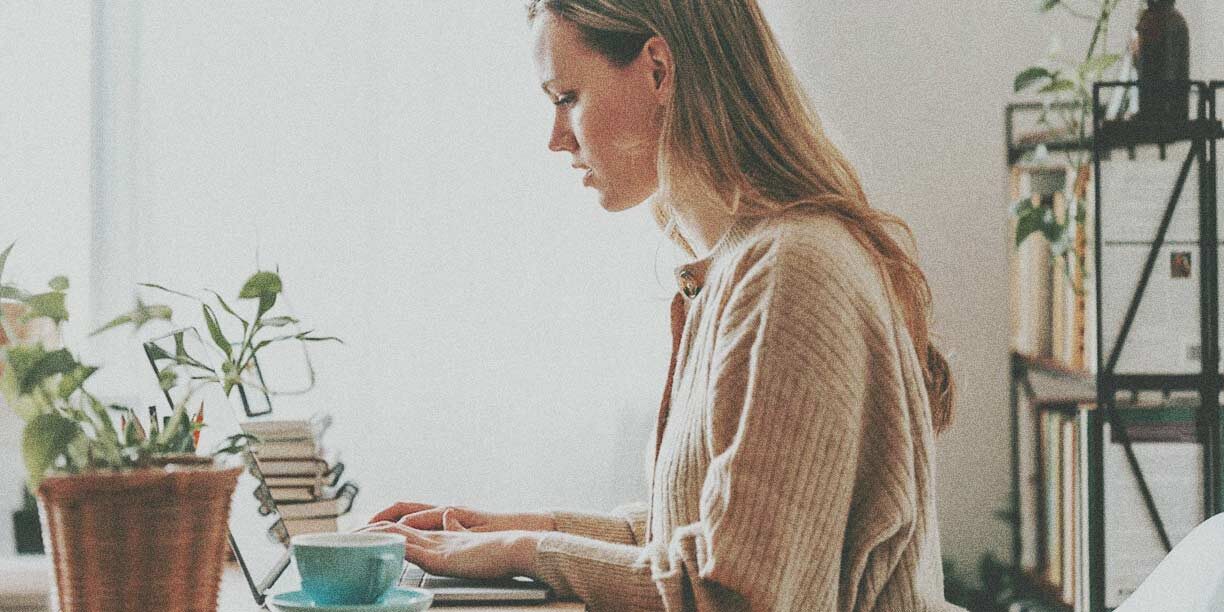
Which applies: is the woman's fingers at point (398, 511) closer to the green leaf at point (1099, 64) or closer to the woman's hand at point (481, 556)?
the woman's hand at point (481, 556)

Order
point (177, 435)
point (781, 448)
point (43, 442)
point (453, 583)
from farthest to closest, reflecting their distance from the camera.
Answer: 1. point (453, 583)
2. point (781, 448)
3. point (177, 435)
4. point (43, 442)

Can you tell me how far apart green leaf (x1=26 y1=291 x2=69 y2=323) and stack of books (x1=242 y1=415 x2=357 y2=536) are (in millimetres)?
642

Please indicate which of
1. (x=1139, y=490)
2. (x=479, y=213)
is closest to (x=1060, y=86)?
(x=1139, y=490)

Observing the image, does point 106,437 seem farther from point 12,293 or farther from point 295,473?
point 295,473

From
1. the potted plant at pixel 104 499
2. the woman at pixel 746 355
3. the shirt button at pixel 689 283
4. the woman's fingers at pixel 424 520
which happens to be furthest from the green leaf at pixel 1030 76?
the potted plant at pixel 104 499

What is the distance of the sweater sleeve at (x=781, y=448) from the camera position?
3.29 ft

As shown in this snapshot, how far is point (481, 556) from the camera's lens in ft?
3.77

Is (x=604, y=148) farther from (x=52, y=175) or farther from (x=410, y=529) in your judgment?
(x=52, y=175)

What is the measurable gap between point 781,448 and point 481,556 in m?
0.31

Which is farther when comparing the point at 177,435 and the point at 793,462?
the point at 793,462

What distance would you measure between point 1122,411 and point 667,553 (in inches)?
47.5

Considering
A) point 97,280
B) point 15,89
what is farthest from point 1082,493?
point 15,89

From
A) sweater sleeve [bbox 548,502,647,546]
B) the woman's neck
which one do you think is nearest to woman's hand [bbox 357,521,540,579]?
sweater sleeve [bbox 548,502,647,546]

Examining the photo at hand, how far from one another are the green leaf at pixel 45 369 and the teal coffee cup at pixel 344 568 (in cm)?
22
